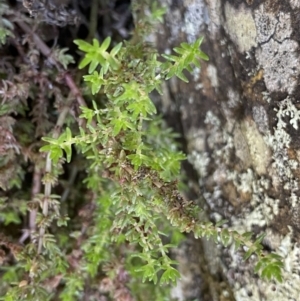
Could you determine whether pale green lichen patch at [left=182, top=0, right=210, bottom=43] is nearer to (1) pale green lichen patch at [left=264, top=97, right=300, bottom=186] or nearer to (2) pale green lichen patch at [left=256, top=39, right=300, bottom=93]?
(2) pale green lichen patch at [left=256, top=39, right=300, bottom=93]

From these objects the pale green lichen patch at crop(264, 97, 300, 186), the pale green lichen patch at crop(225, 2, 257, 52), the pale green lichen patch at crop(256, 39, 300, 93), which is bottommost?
the pale green lichen patch at crop(264, 97, 300, 186)

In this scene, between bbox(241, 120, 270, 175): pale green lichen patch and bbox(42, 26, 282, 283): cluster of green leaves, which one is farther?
bbox(241, 120, 270, 175): pale green lichen patch

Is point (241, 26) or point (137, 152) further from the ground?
point (241, 26)

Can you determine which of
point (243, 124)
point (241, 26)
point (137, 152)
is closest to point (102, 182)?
point (137, 152)

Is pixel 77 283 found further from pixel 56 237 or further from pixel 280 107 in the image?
pixel 280 107

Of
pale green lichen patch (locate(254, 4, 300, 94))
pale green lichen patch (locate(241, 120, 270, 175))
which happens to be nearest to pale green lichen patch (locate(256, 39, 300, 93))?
pale green lichen patch (locate(254, 4, 300, 94))

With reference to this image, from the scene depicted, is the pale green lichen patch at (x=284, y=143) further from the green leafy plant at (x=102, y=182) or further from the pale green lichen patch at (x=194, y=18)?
the pale green lichen patch at (x=194, y=18)

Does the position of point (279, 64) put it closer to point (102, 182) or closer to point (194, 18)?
point (194, 18)

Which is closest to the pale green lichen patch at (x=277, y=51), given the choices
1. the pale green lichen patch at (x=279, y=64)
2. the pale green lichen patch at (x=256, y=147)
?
the pale green lichen patch at (x=279, y=64)
